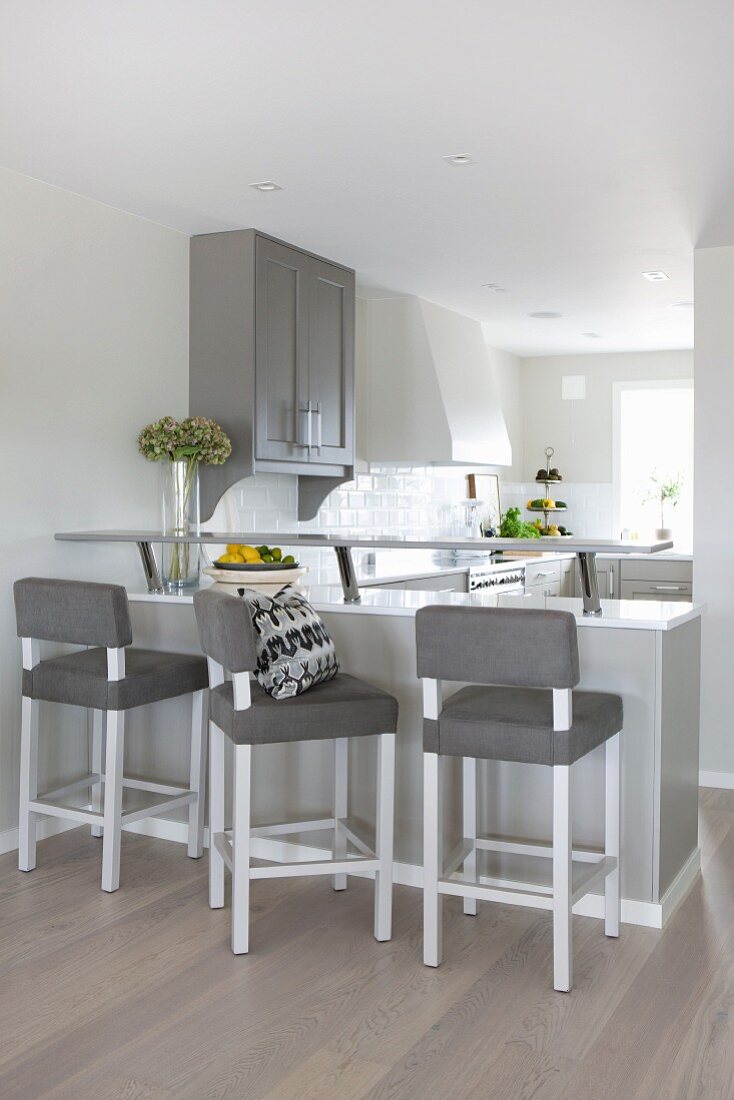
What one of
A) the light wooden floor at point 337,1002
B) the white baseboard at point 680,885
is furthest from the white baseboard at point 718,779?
the light wooden floor at point 337,1002

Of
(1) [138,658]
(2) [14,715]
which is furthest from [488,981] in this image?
(2) [14,715]

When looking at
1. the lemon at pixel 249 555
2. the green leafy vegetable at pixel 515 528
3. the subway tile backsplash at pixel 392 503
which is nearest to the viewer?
the lemon at pixel 249 555

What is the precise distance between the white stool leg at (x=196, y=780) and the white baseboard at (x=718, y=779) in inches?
94.2

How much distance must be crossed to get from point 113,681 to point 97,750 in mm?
865

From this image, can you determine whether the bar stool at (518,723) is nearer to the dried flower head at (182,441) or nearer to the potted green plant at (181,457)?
the potted green plant at (181,457)

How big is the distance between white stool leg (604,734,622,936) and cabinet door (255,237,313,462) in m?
2.06

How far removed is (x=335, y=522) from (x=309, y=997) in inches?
131

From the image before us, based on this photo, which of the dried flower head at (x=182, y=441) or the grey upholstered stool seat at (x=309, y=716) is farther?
the dried flower head at (x=182, y=441)

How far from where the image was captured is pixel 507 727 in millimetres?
2645

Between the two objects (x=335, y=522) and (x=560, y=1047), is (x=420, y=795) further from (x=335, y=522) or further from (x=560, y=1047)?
(x=335, y=522)

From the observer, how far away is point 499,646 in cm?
260

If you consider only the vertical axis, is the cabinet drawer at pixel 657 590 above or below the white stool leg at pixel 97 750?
above

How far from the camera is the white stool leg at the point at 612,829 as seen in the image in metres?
2.89

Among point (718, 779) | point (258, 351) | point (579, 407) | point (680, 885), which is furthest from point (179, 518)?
point (579, 407)
